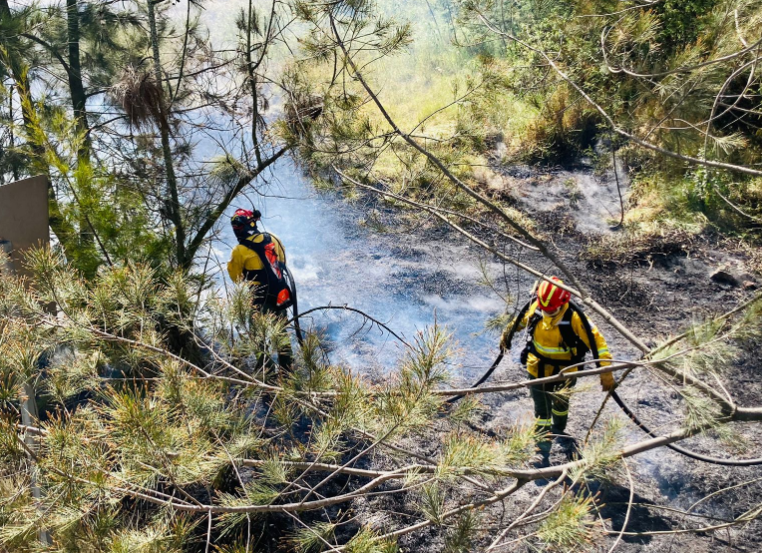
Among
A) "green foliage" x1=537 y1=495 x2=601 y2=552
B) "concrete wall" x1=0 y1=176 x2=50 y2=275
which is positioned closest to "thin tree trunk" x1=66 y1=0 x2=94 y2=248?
"concrete wall" x1=0 y1=176 x2=50 y2=275

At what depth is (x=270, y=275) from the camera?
14.7 ft

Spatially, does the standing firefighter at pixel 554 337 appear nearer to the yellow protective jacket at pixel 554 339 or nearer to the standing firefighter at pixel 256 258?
the yellow protective jacket at pixel 554 339

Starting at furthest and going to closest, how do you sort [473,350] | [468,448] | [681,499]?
1. [473,350]
2. [681,499]
3. [468,448]

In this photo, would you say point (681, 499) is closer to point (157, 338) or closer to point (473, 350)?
point (473, 350)

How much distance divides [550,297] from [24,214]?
2.85 meters

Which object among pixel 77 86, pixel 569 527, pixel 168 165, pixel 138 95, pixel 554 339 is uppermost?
pixel 77 86

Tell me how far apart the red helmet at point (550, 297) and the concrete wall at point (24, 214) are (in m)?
2.72

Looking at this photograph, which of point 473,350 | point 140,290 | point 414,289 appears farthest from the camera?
point 414,289

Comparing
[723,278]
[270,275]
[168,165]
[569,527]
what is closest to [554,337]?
[569,527]

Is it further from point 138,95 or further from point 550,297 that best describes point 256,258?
point 550,297

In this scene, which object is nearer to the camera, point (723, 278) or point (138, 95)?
point (138, 95)

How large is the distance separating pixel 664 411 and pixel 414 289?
9.02 ft

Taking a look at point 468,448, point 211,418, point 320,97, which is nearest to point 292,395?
point 211,418

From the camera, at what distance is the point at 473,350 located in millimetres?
5234
